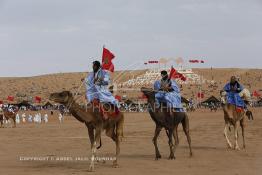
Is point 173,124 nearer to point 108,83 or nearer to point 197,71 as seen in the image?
point 108,83

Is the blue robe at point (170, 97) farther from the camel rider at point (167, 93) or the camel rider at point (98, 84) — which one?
the camel rider at point (98, 84)

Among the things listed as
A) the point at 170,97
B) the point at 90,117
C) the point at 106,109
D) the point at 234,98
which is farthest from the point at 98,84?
the point at 234,98

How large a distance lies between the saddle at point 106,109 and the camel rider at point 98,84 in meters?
0.13

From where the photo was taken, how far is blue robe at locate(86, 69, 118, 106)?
14492 millimetres

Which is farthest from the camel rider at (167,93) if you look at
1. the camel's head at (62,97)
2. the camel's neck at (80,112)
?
the camel's head at (62,97)

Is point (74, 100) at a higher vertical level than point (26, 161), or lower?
higher

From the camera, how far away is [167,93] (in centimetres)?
1677

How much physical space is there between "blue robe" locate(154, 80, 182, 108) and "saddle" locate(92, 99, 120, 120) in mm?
1783

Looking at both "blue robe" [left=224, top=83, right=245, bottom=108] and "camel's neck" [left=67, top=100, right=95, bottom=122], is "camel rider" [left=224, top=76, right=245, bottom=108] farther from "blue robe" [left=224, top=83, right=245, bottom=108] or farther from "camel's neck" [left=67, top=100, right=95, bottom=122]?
"camel's neck" [left=67, top=100, right=95, bottom=122]

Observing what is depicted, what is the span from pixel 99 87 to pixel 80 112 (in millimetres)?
1064

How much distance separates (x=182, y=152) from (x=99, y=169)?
5.01 metres

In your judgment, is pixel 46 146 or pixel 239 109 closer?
pixel 239 109

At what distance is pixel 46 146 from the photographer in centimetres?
2075

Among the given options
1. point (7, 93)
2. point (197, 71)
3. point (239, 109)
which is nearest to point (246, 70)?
point (197, 71)
